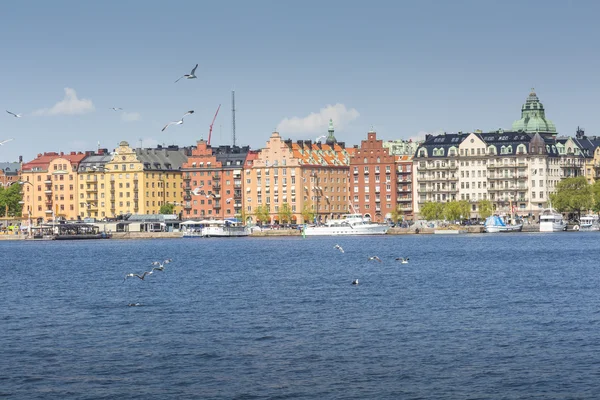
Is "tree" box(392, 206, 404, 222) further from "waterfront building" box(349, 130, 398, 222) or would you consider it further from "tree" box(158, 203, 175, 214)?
"tree" box(158, 203, 175, 214)

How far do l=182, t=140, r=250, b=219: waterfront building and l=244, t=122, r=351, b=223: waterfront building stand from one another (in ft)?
7.02

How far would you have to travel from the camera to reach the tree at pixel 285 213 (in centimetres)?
18675

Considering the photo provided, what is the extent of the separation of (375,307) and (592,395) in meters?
20.1

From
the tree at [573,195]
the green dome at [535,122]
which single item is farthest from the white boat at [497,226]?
the green dome at [535,122]

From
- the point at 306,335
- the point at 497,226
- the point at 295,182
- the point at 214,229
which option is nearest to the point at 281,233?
the point at 214,229

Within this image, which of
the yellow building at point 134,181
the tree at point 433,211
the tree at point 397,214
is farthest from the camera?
A: the yellow building at point 134,181

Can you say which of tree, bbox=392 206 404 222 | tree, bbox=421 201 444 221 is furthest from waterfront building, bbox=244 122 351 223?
tree, bbox=421 201 444 221

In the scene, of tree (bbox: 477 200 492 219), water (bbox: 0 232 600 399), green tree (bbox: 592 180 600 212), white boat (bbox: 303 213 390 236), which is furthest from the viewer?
tree (bbox: 477 200 492 219)

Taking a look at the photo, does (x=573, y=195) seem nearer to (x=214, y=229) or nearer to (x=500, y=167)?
(x=500, y=167)

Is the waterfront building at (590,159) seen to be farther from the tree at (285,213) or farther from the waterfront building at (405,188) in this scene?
the tree at (285,213)

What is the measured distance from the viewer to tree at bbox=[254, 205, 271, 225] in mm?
187125

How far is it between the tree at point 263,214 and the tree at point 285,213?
78.7 inches

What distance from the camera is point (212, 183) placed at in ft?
634

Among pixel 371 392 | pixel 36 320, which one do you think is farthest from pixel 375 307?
pixel 371 392
